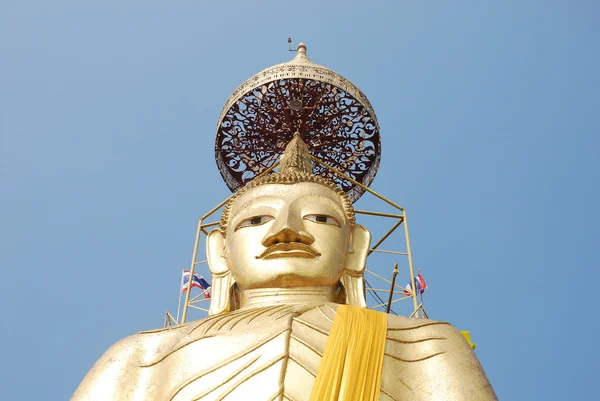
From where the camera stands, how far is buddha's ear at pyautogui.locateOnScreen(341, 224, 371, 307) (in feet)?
15.8

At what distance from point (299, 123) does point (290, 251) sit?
2190 mm

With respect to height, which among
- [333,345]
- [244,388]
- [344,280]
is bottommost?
[244,388]

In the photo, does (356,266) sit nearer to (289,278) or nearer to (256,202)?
(289,278)

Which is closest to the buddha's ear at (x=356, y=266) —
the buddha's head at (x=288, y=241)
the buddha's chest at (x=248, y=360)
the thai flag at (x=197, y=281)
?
the buddha's head at (x=288, y=241)

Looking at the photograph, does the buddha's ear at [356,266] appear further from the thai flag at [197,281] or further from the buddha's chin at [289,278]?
the thai flag at [197,281]

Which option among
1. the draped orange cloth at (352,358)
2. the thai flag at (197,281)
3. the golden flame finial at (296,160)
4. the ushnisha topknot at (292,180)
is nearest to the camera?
the draped orange cloth at (352,358)

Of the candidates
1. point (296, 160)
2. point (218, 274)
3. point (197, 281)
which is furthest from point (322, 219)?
point (197, 281)

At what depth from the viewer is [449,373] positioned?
3.75 metres

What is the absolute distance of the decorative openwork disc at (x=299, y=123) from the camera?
21.1 ft

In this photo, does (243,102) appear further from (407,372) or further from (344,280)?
(407,372)

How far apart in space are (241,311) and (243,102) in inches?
105

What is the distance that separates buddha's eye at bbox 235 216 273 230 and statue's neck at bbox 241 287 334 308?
43 centimetres

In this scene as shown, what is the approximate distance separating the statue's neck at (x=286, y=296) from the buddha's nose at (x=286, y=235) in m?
0.27

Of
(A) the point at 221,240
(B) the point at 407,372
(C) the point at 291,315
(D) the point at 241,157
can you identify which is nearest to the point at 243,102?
(D) the point at 241,157
